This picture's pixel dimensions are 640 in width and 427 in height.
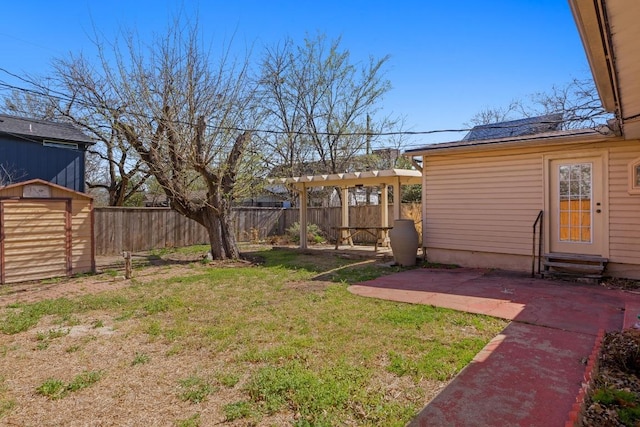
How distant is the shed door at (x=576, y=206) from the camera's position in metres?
6.62

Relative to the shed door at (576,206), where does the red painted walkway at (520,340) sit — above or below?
below

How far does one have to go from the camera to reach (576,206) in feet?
22.6

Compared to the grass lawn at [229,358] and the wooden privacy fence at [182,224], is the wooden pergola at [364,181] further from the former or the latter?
the grass lawn at [229,358]

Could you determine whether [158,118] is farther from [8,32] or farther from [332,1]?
[332,1]

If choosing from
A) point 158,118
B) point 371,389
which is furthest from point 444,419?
point 158,118

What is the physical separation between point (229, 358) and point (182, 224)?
10425 mm

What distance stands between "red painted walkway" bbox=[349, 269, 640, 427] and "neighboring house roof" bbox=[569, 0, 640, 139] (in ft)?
7.76

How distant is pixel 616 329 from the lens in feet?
12.6

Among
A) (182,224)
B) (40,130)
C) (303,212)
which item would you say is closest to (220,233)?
(303,212)

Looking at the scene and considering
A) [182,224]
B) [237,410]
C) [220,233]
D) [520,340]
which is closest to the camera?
[237,410]

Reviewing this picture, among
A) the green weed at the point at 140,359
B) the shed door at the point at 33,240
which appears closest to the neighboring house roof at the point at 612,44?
the green weed at the point at 140,359

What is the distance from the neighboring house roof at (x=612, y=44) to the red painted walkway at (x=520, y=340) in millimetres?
2365

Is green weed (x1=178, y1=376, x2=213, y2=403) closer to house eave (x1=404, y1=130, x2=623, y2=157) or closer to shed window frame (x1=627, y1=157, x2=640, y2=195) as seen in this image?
house eave (x1=404, y1=130, x2=623, y2=157)

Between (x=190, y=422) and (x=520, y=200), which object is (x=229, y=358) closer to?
(x=190, y=422)
